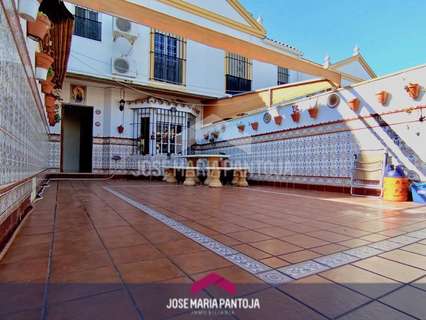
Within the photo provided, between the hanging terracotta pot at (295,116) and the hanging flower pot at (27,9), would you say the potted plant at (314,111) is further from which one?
the hanging flower pot at (27,9)

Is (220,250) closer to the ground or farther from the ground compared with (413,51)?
closer to the ground

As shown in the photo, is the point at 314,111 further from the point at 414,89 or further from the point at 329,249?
the point at 329,249

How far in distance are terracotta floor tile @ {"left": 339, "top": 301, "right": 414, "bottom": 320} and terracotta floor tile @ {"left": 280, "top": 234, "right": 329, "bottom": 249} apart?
0.76 meters

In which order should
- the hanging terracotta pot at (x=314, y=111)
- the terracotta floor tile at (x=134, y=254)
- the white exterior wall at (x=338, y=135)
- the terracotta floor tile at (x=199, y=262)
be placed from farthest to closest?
the hanging terracotta pot at (x=314, y=111) → the white exterior wall at (x=338, y=135) → the terracotta floor tile at (x=134, y=254) → the terracotta floor tile at (x=199, y=262)

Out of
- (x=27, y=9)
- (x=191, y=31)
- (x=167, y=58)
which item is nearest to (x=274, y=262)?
(x=27, y=9)

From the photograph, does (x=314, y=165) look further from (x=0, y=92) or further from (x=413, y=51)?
(x=0, y=92)

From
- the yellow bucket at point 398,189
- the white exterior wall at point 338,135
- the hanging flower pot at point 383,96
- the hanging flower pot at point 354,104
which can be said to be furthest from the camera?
the hanging flower pot at point 354,104

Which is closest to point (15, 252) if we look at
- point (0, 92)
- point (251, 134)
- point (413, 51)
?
point (0, 92)

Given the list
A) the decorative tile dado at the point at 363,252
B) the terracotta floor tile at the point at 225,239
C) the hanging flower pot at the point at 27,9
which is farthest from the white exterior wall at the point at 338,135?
the hanging flower pot at the point at 27,9

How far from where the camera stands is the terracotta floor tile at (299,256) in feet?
5.34

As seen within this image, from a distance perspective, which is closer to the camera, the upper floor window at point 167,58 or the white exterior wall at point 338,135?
the white exterior wall at point 338,135

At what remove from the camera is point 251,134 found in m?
8.06

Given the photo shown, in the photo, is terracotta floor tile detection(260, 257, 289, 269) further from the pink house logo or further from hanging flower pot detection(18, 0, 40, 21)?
hanging flower pot detection(18, 0, 40, 21)

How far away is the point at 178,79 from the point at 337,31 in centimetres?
625
